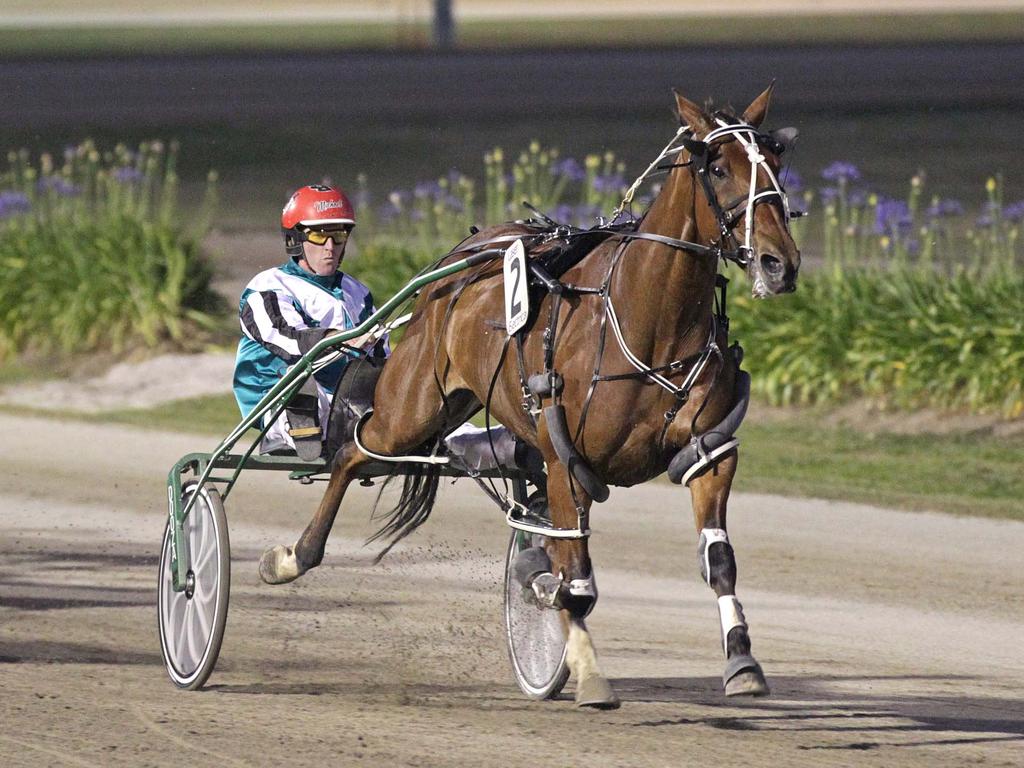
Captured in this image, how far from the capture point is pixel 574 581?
5465 mm

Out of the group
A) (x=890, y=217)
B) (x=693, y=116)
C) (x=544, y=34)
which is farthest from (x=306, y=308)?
(x=544, y=34)

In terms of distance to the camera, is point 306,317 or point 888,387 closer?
point 306,317

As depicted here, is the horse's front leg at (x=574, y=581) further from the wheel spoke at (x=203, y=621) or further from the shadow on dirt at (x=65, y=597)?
the shadow on dirt at (x=65, y=597)

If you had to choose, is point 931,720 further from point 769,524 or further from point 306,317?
point 769,524

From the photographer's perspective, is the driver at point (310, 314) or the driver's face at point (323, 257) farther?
the driver's face at point (323, 257)

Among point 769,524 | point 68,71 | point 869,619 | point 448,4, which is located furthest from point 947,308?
point 448,4

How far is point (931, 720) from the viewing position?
5.93 m

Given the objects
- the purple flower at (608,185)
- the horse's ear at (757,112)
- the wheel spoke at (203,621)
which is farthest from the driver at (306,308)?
the purple flower at (608,185)

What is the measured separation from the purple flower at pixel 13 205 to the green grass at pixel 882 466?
4344 mm

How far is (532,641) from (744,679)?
140 cm

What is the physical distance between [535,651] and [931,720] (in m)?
1.32

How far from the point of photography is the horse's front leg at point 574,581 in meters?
5.44

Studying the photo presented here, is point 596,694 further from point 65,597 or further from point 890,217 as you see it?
point 890,217

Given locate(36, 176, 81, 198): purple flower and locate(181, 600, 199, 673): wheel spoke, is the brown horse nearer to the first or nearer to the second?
locate(181, 600, 199, 673): wheel spoke
